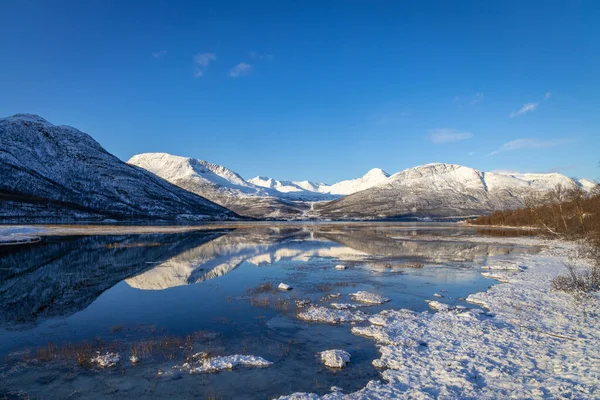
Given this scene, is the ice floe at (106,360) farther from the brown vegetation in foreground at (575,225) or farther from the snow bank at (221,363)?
the brown vegetation in foreground at (575,225)

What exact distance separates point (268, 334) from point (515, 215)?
6550 inches

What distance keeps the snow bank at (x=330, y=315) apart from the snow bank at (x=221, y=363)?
21.6ft

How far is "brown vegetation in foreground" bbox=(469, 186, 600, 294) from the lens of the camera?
27.7 m

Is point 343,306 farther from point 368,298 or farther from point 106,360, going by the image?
point 106,360

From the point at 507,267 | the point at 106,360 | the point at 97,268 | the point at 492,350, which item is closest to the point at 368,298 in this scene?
the point at 492,350

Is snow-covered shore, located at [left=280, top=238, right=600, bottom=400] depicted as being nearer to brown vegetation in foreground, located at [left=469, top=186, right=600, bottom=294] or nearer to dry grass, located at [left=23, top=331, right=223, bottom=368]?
brown vegetation in foreground, located at [left=469, top=186, right=600, bottom=294]

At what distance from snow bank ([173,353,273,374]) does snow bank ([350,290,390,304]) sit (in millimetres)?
12177

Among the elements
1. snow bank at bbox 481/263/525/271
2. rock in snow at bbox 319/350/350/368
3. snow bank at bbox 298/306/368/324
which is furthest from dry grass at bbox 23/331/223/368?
snow bank at bbox 481/263/525/271

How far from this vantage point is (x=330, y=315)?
2208cm

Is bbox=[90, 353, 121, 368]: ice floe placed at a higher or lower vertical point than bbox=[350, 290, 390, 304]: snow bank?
lower

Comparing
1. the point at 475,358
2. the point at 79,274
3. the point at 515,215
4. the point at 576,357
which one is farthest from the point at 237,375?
the point at 515,215

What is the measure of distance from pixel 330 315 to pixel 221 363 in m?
8.64

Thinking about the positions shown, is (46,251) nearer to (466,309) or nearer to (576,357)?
(466,309)

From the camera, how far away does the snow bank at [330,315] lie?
21469mm
